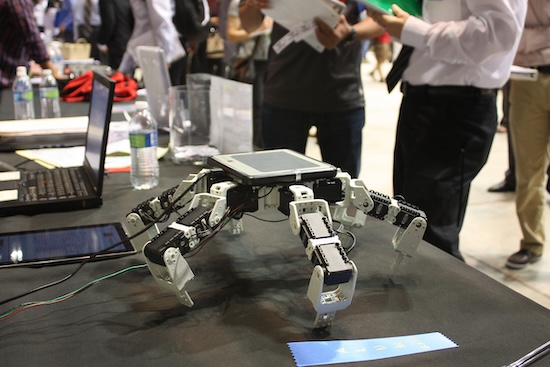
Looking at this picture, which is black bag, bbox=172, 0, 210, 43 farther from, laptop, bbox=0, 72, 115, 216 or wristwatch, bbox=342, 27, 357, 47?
laptop, bbox=0, 72, 115, 216

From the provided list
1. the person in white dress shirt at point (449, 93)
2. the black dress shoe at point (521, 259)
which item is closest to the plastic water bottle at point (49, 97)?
the person in white dress shirt at point (449, 93)

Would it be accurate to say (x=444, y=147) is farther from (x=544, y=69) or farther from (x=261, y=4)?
(x=544, y=69)

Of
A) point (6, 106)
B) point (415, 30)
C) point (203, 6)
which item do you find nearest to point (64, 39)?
point (203, 6)

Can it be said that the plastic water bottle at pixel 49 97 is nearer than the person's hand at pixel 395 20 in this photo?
No

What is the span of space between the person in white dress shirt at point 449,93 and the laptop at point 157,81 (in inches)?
30.6

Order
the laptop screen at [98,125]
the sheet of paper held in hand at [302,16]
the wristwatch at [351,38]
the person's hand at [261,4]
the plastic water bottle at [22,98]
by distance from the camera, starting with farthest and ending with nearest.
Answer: the plastic water bottle at [22,98], the wristwatch at [351,38], the person's hand at [261,4], the sheet of paper held in hand at [302,16], the laptop screen at [98,125]

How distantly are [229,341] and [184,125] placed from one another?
1.11 m

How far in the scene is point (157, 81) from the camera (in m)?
2.08

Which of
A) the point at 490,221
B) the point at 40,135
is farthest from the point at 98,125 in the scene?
the point at 490,221

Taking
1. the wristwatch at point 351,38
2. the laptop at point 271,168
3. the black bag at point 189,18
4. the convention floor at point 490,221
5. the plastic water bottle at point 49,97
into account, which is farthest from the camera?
the black bag at point 189,18

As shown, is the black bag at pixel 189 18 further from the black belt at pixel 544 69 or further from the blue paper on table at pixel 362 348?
the blue paper on table at pixel 362 348

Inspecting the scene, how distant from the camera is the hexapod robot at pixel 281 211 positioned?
0.75 m

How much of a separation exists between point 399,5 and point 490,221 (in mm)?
1811

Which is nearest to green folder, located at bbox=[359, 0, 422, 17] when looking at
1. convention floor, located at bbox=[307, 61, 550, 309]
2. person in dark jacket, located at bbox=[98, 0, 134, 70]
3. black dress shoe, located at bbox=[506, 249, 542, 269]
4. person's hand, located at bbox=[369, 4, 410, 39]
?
person's hand, located at bbox=[369, 4, 410, 39]
